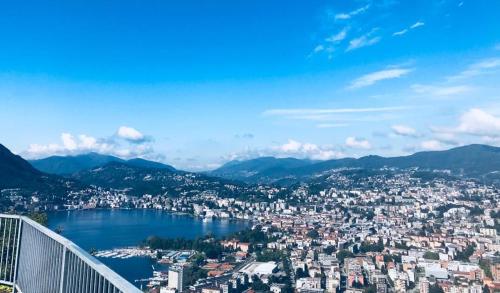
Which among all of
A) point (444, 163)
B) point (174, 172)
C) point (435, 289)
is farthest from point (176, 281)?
point (444, 163)

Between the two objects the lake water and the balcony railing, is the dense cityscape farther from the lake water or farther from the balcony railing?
the balcony railing

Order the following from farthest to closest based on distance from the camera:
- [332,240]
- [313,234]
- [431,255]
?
1. [313,234]
2. [332,240]
3. [431,255]

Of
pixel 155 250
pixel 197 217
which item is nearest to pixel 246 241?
pixel 155 250

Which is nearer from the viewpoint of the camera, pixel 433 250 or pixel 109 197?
pixel 433 250

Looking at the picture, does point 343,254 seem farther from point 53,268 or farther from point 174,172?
point 174,172

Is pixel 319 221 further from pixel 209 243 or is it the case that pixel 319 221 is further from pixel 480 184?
pixel 480 184

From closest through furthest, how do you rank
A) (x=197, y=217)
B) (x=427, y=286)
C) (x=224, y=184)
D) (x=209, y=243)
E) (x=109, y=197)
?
1. (x=427, y=286)
2. (x=209, y=243)
3. (x=197, y=217)
4. (x=109, y=197)
5. (x=224, y=184)
